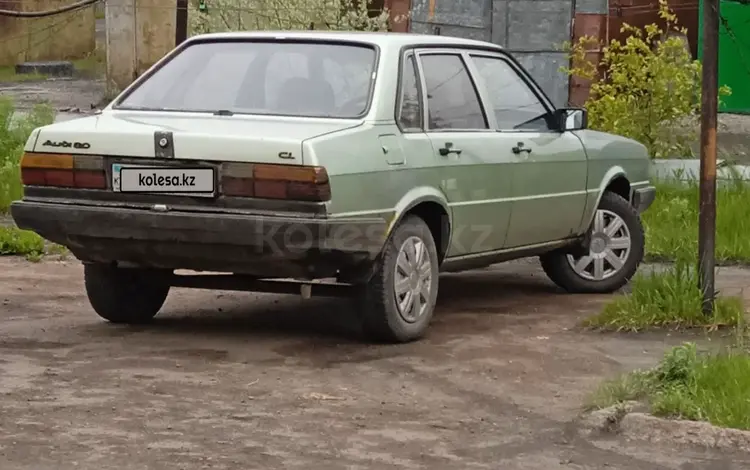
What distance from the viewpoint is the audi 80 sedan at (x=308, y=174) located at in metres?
6.74

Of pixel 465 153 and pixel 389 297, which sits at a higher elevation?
pixel 465 153

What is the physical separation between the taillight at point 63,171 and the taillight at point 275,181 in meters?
0.68

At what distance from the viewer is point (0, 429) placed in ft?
17.9

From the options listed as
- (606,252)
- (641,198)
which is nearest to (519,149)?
(606,252)

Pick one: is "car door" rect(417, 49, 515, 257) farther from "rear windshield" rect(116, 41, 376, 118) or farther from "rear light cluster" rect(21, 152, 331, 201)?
"rear light cluster" rect(21, 152, 331, 201)

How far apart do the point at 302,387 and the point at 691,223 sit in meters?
5.48

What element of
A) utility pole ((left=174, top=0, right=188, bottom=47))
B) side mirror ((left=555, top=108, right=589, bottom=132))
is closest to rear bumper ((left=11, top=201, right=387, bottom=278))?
side mirror ((left=555, top=108, right=589, bottom=132))

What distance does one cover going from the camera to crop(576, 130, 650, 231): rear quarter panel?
29.2 ft

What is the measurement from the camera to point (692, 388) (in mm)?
5785

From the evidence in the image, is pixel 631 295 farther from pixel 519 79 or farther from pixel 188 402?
pixel 188 402

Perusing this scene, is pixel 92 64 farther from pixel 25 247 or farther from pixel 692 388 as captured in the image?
pixel 692 388

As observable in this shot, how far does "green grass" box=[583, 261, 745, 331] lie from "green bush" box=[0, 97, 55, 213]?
6.28m

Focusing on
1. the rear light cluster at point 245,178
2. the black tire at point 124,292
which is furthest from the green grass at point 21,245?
the rear light cluster at point 245,178

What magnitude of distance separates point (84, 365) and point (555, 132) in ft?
10.8
